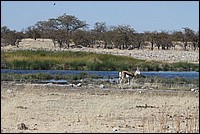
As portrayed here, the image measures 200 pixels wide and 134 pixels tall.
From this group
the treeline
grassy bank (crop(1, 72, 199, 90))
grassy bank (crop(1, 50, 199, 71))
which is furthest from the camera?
the treeline

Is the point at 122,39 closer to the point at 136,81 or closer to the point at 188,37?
the point at 188,37

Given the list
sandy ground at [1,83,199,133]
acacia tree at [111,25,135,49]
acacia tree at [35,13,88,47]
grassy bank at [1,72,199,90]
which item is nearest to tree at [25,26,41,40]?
acacia tree at [35,13,88,47]

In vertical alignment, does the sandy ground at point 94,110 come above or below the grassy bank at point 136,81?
above

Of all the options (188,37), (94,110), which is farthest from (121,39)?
(94,110)

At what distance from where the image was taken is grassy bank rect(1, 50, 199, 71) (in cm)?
5149

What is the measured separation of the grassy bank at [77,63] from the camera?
169ft

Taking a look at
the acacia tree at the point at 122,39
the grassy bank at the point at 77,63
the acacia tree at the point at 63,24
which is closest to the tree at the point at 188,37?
the acacia tree at the point at 122,39

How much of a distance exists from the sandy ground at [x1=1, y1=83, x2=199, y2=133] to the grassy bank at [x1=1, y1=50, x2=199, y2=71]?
957 inches

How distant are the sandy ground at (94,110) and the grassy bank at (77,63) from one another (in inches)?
957

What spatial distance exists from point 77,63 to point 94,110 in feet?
117

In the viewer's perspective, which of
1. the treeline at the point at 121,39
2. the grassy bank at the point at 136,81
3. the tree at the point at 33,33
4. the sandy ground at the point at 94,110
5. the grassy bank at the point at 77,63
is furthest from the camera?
the tree at the point at 33,33

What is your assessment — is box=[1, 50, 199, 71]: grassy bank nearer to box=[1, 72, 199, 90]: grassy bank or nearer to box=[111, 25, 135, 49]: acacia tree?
box=[1, 72, 199, 90]: grassy bank

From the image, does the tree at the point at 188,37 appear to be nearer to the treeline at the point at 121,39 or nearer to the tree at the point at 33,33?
the treeline at the point at 121,39

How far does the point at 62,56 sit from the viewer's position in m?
57.8
